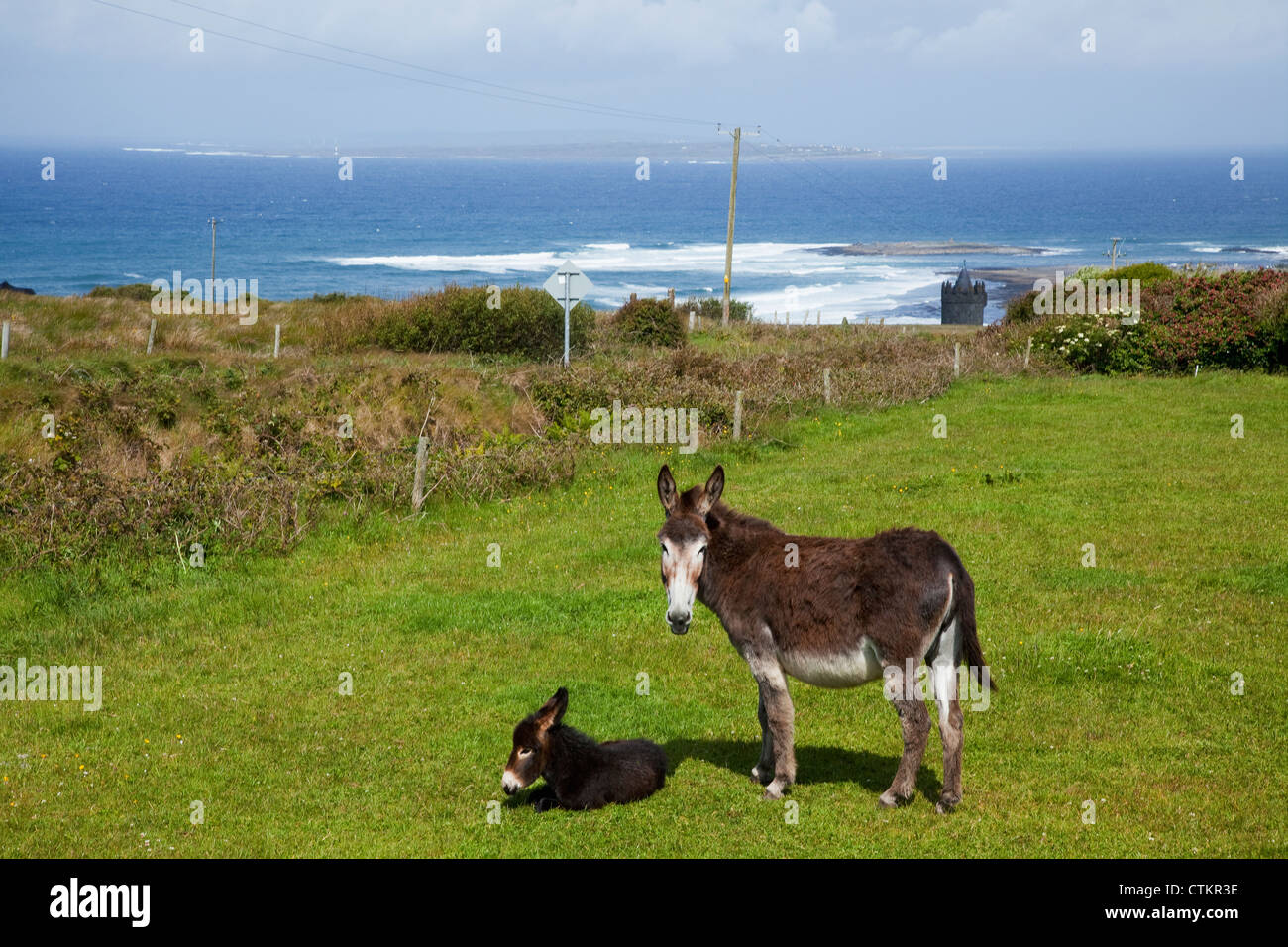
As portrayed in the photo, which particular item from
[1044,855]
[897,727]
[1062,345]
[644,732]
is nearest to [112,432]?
[644,732]

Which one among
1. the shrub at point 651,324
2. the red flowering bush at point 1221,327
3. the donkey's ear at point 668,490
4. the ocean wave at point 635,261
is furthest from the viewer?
the ocean wave at point 635,261

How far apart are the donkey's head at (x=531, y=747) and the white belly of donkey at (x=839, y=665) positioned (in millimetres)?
1939

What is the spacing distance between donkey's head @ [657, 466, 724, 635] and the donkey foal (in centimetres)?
139

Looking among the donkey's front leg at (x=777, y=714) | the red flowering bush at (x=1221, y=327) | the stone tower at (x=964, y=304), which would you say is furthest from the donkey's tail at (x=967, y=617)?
the stone tower at (x=964, y=304)

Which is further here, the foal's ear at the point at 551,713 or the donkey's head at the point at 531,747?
the foal's ear at the point at 551,713

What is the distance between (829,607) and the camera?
8.76 m

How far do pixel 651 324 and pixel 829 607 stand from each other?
37734 mm

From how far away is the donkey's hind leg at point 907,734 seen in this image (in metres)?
8.54

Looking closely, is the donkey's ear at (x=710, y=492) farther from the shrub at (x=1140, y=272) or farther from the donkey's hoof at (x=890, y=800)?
the shrub at (x=1140, y=272)

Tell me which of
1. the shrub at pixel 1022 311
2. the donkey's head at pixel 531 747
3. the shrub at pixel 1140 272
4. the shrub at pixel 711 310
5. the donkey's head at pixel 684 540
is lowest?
the donkey's head at pixel 531 747

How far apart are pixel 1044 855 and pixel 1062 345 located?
32689 mm

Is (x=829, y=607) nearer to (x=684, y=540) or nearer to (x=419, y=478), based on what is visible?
(x=684, y=540)

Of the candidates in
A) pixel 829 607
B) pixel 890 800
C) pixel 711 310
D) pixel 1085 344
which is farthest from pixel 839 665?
pixel 711 310

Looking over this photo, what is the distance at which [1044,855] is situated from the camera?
27.6ft
